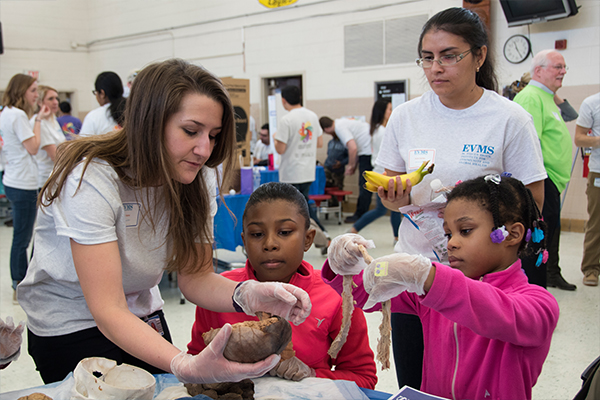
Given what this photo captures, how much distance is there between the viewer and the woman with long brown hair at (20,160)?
361 cm

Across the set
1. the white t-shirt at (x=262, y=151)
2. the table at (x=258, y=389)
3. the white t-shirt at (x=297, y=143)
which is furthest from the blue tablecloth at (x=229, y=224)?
the white t-shirt at (x=262, y=151)

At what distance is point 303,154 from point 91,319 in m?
3.84

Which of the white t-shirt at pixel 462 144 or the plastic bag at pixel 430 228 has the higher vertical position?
the white t-shirt at pixel 462 144

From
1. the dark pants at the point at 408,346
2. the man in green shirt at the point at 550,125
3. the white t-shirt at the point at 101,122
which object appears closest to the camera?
the dark pants at the point at 408,346

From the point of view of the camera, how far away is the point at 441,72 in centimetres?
150

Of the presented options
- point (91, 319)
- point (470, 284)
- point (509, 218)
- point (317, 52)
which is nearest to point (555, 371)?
point (509, 218)

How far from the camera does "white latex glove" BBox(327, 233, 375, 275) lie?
1106 millimetres

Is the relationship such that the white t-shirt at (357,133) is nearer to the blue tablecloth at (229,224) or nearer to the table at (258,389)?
the blue tablecloth at (229,224)

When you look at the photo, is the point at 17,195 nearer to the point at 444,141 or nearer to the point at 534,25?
the point at 444,141

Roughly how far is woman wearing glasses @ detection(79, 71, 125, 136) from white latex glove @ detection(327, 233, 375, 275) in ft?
9.29

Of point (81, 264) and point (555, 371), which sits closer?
point (81, 264)

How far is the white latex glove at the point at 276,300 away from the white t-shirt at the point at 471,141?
2.17 ft

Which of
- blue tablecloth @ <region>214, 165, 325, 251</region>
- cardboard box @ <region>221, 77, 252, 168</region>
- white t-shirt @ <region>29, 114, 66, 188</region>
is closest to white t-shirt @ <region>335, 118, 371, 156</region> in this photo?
cardboard box @ <region>221, 77, 252, 168</region>

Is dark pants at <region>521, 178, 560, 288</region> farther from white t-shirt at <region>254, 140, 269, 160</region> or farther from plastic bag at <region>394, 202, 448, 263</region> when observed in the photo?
white t-shirt at <region>254, 140, 269, 160</region>
